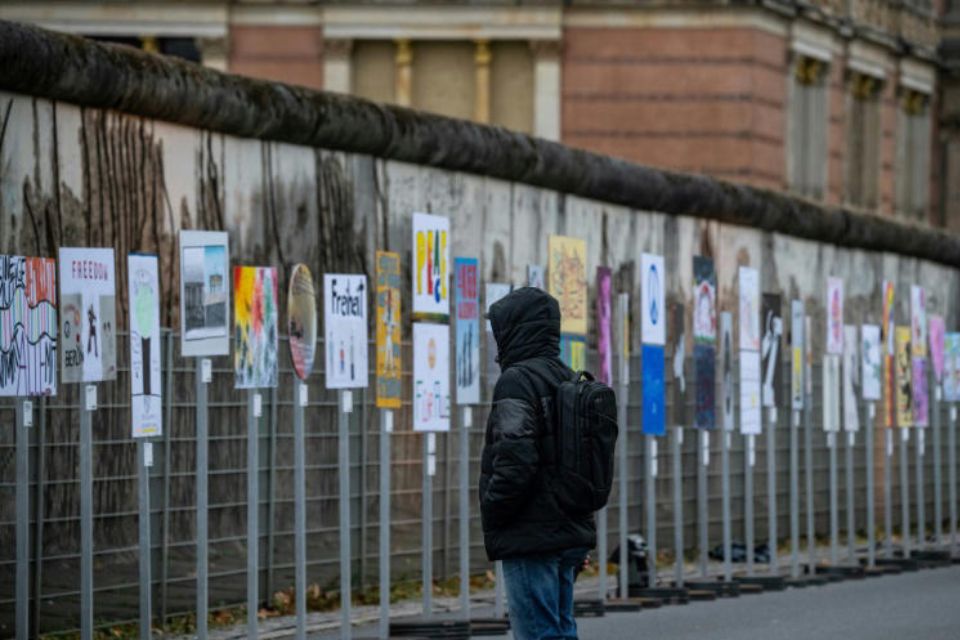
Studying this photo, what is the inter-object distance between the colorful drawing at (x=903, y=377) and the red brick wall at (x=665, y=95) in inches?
716

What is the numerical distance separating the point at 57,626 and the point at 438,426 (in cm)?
286

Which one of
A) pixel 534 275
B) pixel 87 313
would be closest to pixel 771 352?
pixel 534 275

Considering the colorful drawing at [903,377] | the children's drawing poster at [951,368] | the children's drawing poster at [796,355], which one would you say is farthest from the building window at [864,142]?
the children's drawing poster at [796,355]

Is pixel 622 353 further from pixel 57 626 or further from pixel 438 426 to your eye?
pixel 57 626

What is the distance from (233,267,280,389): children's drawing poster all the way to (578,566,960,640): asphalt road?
2780 millimetres

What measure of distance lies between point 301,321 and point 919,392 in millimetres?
10592

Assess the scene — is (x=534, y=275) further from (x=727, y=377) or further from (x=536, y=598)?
(x=536, y=598)

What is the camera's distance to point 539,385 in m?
11.0

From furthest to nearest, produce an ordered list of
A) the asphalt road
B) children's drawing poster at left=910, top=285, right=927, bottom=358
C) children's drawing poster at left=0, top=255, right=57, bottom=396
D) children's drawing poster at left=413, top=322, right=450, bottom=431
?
1. children's drawing poster at left=910, top=285, right=927, bottom=358
2. the asphalt road
3. children's drawing poster at left=413, top=322, right=450, bottom=431
4. children's drawing poster at left=0, top=255, right=57, bottom=396

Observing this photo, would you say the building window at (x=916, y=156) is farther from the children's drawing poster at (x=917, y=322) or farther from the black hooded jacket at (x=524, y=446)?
the black hooded jacket at (x=524, y=446)

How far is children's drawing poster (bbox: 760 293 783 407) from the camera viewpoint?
21156 mm

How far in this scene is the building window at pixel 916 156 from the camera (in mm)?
52500

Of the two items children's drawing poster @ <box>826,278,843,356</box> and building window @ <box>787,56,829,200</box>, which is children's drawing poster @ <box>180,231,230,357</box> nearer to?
children's drawing poster @ <box>826,278,843,356</box>

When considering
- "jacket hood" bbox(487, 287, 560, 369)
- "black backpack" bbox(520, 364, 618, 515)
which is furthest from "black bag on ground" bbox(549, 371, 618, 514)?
"jacket hood" bbox(487, 287, 560, 369)
